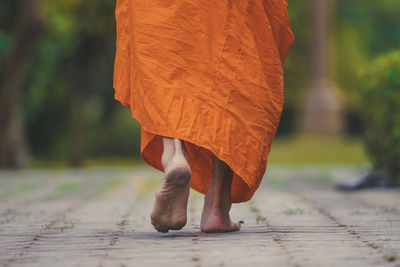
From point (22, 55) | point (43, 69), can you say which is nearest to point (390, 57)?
point (22, 55)

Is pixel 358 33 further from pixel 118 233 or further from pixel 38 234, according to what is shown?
pixel 38 234

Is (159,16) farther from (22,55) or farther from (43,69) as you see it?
(43,69)

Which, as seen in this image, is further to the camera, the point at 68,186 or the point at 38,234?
the point at 68,186

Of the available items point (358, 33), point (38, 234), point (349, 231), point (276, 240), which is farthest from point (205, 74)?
point (358, 33)

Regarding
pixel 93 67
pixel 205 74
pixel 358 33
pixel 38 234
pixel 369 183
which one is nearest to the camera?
pixel 205 74

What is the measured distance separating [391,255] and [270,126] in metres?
1.15

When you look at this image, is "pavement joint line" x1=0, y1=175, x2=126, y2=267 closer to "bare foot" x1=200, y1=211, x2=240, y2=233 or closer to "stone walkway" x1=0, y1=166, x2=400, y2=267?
"stone walkway" x1=0, y1=166, x2=400, y2=267

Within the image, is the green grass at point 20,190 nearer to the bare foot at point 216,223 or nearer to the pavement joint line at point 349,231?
the pavement joint line at point 349,231

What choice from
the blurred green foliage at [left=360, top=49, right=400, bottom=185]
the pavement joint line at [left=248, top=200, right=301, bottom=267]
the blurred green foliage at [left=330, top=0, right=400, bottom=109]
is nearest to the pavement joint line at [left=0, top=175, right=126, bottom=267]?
the pavement joint line at [left=248, top=200, right=301, bottom=267]

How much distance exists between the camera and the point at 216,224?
154 inches

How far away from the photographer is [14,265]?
3.00 metres

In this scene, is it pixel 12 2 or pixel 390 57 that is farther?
pixel 12 2

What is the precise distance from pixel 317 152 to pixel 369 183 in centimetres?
1078

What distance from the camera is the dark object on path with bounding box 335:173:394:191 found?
7.02m
